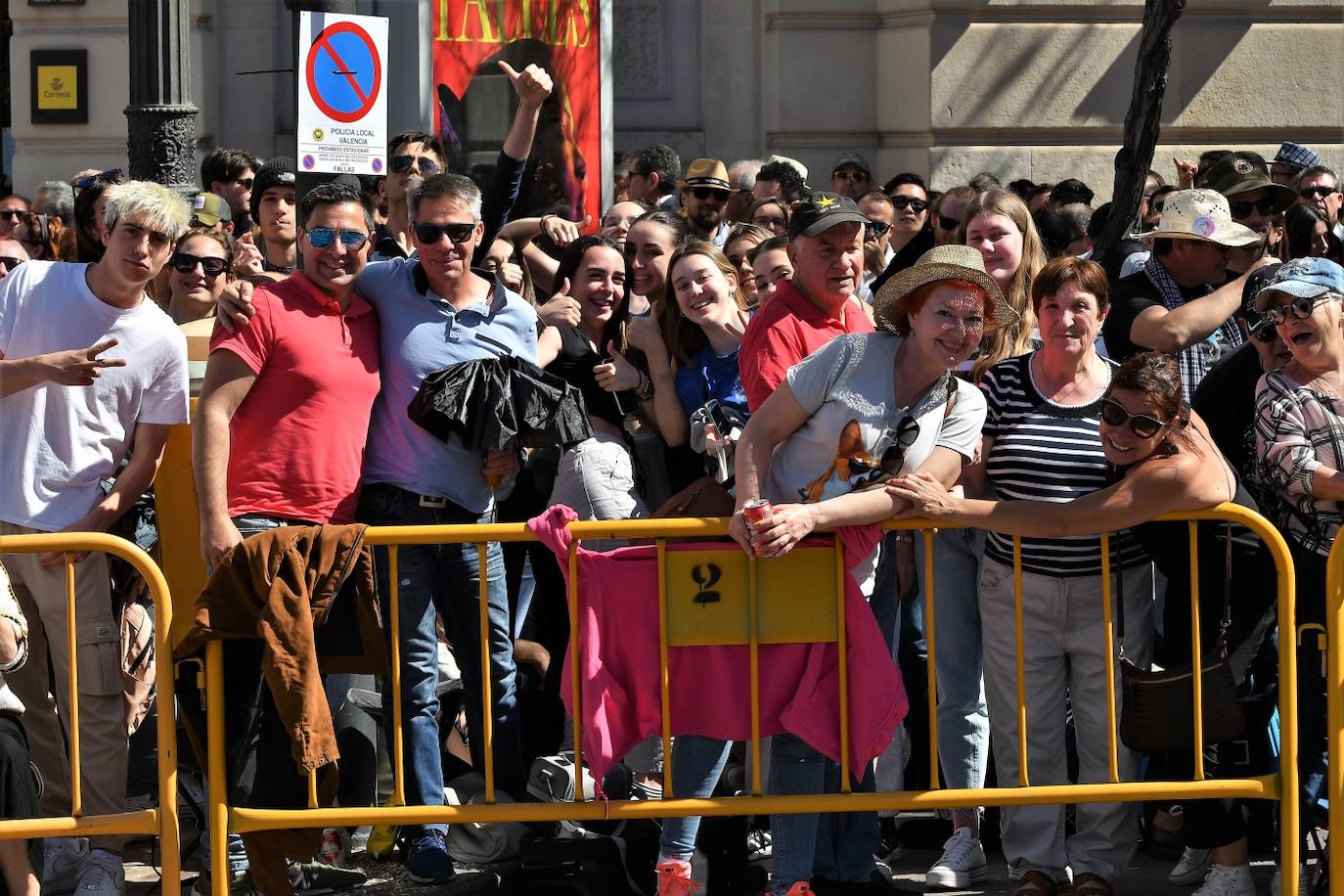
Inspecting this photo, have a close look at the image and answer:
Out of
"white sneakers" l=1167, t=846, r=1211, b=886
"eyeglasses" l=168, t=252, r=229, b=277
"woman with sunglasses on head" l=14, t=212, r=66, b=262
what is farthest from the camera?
"woman with sunglasses on head" l=14, t=212, r=66, b=262

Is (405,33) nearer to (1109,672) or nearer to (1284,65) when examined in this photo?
(1284,65)

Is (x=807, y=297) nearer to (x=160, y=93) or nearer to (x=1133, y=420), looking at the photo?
(x=1133, y=420)

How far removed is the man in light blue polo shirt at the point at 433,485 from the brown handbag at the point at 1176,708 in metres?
1.91

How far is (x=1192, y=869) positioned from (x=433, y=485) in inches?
106

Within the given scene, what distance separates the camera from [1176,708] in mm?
5445

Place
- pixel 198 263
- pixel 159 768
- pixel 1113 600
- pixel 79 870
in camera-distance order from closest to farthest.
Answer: pixel 159 768 → pixel 1113 600 → pixel 79 870 → pixel 198 263

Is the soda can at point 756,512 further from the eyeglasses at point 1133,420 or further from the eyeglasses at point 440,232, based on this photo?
the eyeglasses at point 440,232

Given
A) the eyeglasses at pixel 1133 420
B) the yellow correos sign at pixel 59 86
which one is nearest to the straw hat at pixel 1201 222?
the eyeglasses at pixel 1133 420

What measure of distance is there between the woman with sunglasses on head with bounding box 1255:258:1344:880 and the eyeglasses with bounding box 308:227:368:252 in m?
2.79

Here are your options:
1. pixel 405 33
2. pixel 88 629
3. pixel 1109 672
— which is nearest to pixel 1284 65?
pixel 405 33

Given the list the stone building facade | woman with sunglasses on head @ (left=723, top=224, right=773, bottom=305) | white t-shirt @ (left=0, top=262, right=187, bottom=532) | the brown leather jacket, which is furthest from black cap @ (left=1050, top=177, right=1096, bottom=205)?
the brown leather jacket

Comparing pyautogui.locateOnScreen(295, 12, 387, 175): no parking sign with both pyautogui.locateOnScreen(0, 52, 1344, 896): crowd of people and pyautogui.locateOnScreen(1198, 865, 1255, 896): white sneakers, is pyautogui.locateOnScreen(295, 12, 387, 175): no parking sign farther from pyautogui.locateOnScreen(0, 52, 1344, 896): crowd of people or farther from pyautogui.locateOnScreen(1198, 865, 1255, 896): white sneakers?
pyautogui.locateOnScreen(1198, 865, 1255, 896): white sneakers

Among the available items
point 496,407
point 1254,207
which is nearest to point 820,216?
point 496,407

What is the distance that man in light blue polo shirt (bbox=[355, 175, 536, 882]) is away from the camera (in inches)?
230
